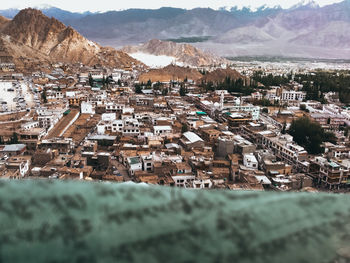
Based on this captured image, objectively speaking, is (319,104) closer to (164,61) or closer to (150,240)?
(150,240)

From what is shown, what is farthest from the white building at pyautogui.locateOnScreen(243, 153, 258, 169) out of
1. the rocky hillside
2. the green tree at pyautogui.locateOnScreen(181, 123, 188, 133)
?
the rocky hillside

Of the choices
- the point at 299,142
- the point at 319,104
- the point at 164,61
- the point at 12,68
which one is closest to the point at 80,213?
the point at 299,142

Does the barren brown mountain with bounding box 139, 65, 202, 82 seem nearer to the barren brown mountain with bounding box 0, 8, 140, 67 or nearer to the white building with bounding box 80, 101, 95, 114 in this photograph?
the barren brown mountain with bounding box 0, 8, 140, 67

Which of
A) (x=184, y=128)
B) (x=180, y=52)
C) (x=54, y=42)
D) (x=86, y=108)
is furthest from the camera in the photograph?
(x=180, y=52)

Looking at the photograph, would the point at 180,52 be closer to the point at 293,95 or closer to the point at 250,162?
the point at 293,95

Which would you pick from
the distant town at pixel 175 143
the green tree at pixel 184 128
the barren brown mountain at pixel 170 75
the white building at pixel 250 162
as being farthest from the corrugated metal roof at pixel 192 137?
the barren brown mountain at pixel 170 75

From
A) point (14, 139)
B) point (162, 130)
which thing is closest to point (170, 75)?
point (162, 130)
